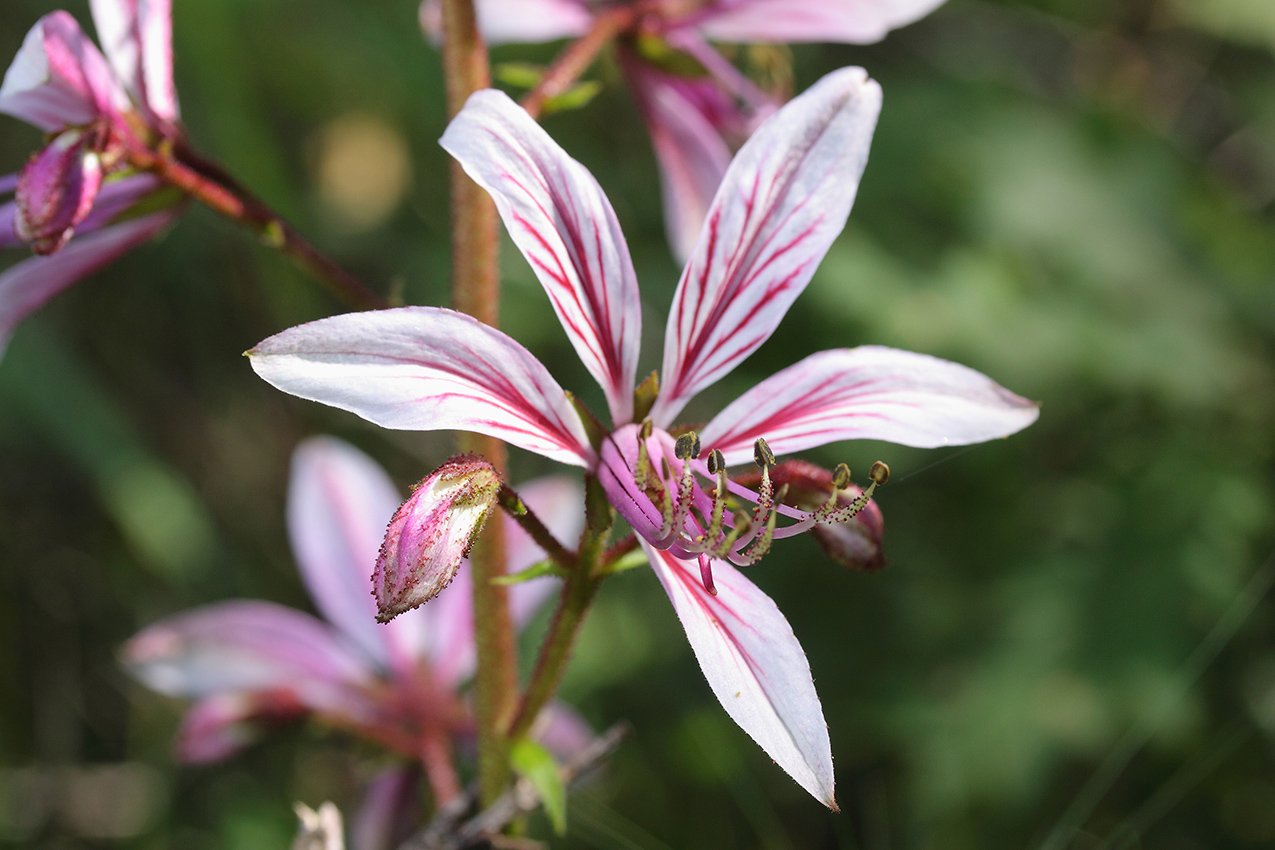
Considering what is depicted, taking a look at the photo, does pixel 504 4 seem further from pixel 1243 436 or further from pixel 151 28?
pixel 1243 436

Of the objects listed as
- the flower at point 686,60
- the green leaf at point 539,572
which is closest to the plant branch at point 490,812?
the green leaf at point 539,572

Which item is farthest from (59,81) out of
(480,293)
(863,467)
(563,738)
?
(863,467)

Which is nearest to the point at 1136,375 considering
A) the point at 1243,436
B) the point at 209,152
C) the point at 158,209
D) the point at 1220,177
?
the point at 1243,436

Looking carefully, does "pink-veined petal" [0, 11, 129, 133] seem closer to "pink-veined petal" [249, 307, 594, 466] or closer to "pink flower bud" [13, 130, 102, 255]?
"pink flower bud" [13, 130, 102, 255]

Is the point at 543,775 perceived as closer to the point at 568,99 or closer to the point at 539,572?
the point at 539,572

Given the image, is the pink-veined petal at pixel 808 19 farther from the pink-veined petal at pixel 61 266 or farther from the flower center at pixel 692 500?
the pink-veined petal at pixel 61 266

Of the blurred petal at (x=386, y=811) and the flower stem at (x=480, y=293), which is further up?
the flower stem at (x=480, y=293)
